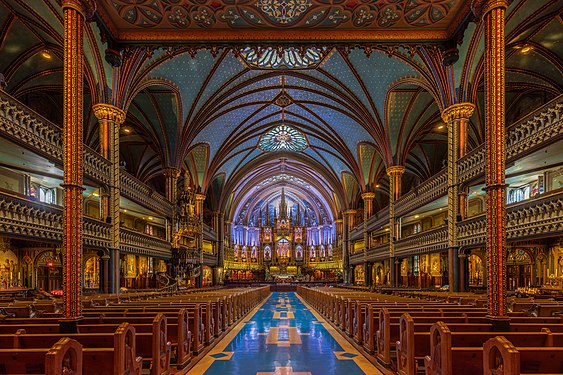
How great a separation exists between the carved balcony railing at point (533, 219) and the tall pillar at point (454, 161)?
2.04 metres

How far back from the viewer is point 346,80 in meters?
23.8

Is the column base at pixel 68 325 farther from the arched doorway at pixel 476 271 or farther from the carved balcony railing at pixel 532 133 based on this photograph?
the arched doorway at pixel 476 271

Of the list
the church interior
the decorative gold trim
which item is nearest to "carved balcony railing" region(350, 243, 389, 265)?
the church interior

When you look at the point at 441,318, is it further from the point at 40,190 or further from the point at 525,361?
the point at 40,190

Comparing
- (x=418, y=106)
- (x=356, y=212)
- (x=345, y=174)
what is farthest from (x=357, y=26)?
(x=356, y=212)

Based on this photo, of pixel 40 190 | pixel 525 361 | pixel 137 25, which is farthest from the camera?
pixel 40 190

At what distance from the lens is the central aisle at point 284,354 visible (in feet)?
25.0

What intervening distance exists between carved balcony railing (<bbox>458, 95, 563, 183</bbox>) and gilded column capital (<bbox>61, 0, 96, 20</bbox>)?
36.6ft

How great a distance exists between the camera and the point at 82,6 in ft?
29.1

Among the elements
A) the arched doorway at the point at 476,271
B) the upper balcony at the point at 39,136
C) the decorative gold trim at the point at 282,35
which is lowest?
the arched doorway at the point at 476,271

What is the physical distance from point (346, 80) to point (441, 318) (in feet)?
59.6

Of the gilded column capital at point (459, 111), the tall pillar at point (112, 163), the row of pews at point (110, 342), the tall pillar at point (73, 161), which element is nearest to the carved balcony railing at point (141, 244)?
the tall pillar at point (112, 163)

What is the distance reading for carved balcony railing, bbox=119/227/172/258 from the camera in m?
19.4

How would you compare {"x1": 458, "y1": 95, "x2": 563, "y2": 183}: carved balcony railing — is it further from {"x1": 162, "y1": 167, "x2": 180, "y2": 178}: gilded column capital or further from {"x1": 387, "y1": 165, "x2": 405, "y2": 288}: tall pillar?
{"x1": 162, "y1": 167, "x2": 180, "y2": 178}: gilded column capital
